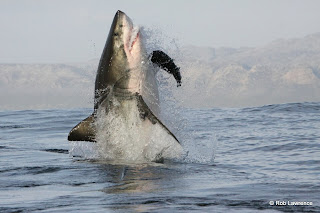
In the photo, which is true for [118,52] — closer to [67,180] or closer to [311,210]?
[67,180]

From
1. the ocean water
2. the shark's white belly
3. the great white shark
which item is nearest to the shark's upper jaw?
the great white shark

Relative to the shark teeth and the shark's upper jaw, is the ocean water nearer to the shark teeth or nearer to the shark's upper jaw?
the shark's upper jaw

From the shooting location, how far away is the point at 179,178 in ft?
32.6

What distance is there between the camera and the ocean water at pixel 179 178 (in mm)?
7656

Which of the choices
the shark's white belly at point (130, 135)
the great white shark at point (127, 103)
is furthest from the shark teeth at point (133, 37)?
the shark's white belly at point (130, 135)

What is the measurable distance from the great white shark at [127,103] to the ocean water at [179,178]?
1.89 feet

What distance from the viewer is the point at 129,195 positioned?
8234 mm

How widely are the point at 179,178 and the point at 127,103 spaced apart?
2.66 meters

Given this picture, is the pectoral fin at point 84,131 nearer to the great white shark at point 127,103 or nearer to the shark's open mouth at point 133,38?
the great white shark at point 127,103

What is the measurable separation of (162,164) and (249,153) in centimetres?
369

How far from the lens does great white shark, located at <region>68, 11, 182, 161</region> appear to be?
11.8 meters

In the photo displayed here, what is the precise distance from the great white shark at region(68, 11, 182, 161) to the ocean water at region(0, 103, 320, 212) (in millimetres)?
576

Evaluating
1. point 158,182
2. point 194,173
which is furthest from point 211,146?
point 158,182

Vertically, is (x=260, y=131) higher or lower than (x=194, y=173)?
higher
